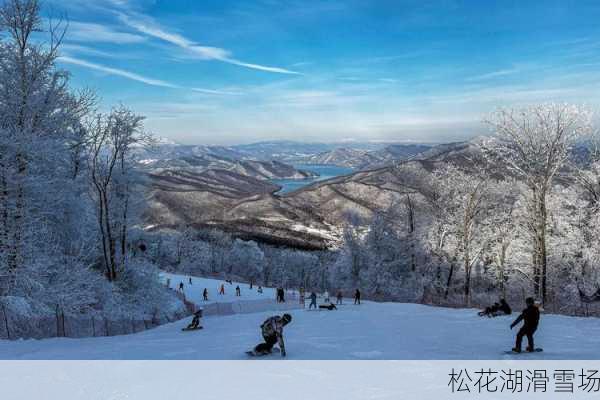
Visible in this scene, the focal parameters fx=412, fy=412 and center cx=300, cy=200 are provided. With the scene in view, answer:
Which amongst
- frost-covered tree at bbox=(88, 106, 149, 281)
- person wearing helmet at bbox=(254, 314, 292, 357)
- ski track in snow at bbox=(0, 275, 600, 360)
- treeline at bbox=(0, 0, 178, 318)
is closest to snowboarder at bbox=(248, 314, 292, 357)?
person wearing helmet at bbox=(254, 314, 292, 357)

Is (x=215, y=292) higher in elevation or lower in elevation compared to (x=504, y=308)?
lower

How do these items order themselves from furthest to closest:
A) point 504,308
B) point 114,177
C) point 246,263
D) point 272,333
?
point 246,263 < point 114,177 < point 504,308 < point 272,333

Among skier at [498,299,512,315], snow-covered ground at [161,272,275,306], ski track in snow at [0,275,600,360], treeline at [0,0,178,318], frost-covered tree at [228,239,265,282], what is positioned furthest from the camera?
frost-covered tree at [228,239,265,282]

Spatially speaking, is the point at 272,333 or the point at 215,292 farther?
the point at 215,292

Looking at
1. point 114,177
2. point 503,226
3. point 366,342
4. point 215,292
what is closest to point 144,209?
point 114,177

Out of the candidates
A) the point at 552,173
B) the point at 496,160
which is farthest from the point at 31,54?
the point at 552,173

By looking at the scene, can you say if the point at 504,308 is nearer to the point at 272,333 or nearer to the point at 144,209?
the point at 272,333

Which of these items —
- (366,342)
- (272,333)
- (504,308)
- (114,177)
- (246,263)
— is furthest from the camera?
(246,263)

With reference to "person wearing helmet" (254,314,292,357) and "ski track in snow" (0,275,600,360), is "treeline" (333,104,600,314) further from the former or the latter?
"person wearing helmet" (254,314,292,357)
